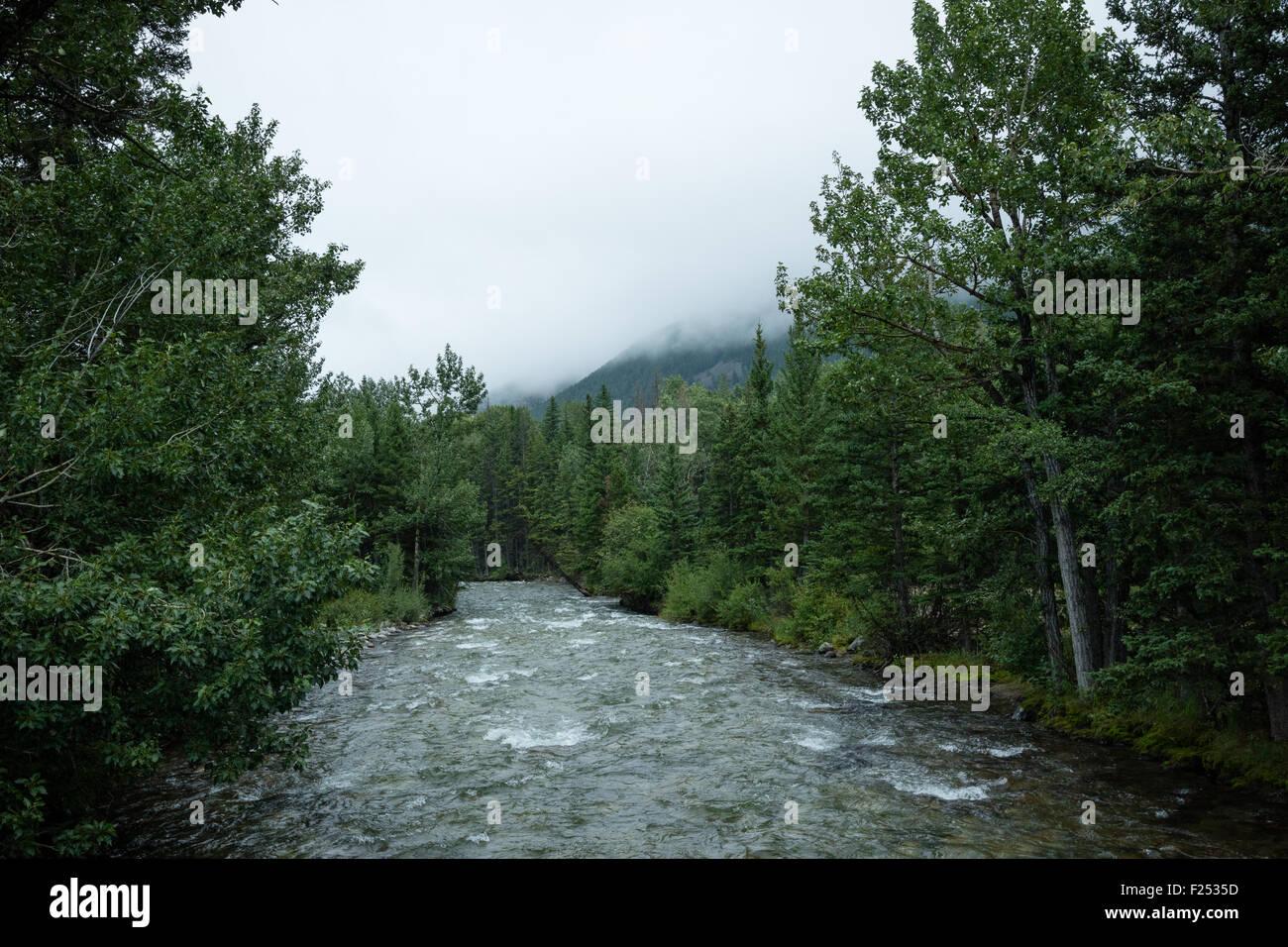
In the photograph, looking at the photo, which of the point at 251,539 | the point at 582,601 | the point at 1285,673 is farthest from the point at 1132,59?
the point at 582,601

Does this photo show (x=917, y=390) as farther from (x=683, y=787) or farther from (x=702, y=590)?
(x=702, y=590)

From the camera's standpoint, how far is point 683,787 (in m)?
12.0

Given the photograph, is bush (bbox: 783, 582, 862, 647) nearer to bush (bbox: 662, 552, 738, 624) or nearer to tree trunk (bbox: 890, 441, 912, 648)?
tree trunk (bbox: 890, 441, 912, 648)

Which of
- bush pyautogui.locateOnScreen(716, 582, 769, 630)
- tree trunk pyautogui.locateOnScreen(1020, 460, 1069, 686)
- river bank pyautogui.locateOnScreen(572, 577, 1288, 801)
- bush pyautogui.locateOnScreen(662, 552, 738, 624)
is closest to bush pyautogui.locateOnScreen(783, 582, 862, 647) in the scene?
bush pyautogui.locateOnScreen(716, 582, 769, 630)

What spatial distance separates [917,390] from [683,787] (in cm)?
1049

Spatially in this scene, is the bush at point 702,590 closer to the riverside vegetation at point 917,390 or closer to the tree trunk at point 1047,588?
the riverside vegetation at point 917,390

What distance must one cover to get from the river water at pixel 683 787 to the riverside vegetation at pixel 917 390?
1.40 m

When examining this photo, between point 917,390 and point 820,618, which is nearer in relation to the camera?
point 917,390

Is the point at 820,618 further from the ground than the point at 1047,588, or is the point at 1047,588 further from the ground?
the point at 1047,588

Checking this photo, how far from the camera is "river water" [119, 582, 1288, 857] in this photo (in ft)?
31.2

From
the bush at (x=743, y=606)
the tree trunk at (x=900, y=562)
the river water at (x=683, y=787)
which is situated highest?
the tree trunk at (x=900, y=562)

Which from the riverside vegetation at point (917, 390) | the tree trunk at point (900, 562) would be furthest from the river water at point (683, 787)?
the tree trunk at point (900, 562)

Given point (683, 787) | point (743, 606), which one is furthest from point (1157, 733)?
point (743, 606)

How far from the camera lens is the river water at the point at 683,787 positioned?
9.52 meters
